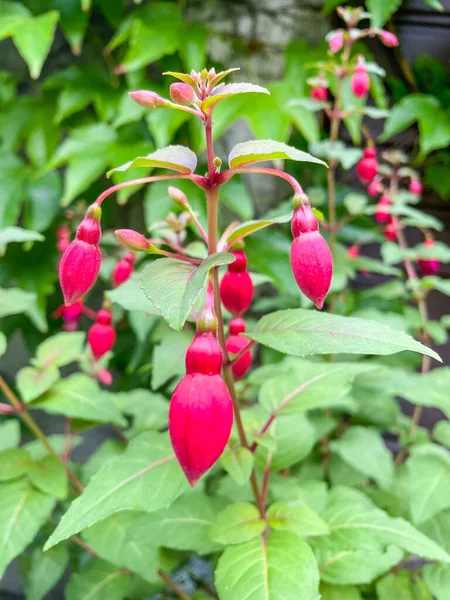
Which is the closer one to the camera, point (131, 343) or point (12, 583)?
point (131, 343)

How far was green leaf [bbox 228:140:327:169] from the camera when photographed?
0.91 ft

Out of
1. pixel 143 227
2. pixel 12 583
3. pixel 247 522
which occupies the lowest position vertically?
pixel 12 583

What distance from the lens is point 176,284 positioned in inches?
11.4

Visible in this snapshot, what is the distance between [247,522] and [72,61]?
1.15 m

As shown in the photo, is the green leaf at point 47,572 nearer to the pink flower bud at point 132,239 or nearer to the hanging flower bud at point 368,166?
the pink flower bud at point 132,239

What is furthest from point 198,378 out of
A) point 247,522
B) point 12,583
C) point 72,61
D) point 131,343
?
point 12,583

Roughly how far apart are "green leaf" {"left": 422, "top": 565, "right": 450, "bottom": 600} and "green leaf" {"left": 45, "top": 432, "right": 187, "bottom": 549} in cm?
34

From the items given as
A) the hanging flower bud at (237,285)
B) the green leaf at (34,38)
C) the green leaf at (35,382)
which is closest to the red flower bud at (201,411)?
the hanging flower bud at (237,285)

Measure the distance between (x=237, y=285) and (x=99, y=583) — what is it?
0.48m

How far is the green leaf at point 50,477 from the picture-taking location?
1.71 feet

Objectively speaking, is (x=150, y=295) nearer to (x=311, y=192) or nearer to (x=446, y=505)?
(x=446, y=505)

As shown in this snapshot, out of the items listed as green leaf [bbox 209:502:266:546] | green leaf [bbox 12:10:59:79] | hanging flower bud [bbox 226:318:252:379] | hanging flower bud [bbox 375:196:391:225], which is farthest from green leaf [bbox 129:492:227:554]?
green leaf [bbox 12:10:59:79]

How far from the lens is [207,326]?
276mm

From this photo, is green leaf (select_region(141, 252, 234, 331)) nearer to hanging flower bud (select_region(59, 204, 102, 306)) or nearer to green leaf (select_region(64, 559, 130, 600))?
hanging flower bud (select_region(59, 204, 102, 306))
